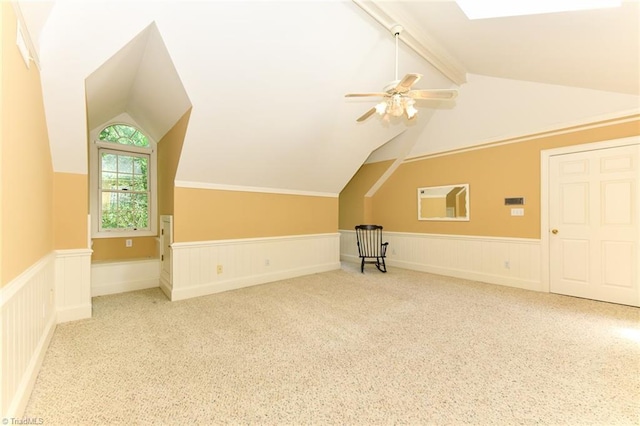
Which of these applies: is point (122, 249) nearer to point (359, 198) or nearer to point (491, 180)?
point (359, 198)

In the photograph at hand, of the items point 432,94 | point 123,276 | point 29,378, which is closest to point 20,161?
point 29,378

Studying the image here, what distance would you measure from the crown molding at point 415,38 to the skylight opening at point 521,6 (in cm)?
62

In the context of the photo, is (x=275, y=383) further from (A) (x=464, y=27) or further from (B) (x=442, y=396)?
(A) (x=464, y=27)

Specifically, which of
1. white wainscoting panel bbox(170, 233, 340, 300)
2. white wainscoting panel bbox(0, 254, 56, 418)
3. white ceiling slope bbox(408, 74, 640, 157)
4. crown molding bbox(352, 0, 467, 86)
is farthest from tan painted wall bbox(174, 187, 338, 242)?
crown molding bbox(352, 0, 467, 86)

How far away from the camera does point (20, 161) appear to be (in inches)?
64.1

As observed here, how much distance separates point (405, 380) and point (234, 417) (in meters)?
1.10

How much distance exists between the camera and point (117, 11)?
81.3 inches

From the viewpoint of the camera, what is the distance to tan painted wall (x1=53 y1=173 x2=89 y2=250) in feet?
9.29

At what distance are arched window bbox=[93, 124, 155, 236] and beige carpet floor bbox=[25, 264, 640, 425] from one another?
4.97ft

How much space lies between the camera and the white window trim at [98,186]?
411 cm

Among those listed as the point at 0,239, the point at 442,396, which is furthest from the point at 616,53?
the point at 0,239

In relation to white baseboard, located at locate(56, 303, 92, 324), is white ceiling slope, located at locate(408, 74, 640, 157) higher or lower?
higher

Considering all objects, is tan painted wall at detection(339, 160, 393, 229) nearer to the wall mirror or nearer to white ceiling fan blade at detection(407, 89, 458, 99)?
the wall mirror

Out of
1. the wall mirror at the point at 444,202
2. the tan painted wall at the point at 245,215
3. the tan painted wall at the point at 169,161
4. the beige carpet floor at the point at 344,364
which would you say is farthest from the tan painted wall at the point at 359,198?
the tan painted wall at the point at 169,161
